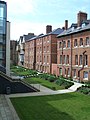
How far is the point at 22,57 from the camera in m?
88.7

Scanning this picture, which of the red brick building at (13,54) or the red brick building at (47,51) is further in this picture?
the red brick building at (13,54)

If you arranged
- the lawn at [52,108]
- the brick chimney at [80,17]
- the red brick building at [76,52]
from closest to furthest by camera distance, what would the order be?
1. the lawn at [52,108]
2. the red brick building at [76,52]
3. the brick chimney at [80,17]

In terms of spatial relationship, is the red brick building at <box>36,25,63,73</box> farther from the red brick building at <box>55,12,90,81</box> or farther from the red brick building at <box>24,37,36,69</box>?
the red brick building at <box>55,12,90,81</box>

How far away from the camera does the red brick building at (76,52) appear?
37625mm

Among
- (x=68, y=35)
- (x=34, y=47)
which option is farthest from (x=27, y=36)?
(x=68, y=35)

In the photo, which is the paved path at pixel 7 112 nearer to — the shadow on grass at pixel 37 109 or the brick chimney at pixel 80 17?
the shadow on grass at pixel 37 109

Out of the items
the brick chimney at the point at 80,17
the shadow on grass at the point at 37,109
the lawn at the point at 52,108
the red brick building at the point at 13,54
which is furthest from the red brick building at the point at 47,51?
the red brick building at the point at 13,54

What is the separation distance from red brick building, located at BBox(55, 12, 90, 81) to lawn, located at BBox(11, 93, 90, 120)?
13.2 meters

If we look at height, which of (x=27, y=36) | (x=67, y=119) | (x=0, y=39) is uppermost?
(x=27, y=36)

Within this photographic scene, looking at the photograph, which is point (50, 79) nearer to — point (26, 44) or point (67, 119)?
point (67, 119)

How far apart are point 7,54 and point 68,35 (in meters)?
16.9

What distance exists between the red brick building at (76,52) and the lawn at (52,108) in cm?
1323

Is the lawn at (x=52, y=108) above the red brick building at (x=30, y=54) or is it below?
below

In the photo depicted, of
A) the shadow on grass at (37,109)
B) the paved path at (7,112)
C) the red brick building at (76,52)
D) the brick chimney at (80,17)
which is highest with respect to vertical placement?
the brick chimney at (80,17)
